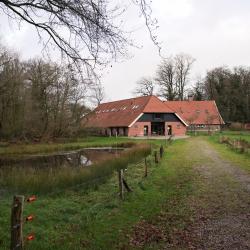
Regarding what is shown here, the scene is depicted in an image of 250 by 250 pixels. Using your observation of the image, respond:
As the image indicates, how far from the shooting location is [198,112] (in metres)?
71.2

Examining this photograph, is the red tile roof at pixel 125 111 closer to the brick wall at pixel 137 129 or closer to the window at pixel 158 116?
the window at pixel 158 116

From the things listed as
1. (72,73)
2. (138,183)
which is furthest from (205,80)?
(72,73)

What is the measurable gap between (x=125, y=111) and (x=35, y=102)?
2002cm

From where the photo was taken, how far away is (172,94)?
81438 millimetres

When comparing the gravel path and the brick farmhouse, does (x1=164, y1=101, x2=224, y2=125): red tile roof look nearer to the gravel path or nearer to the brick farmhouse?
the brick farmhouse

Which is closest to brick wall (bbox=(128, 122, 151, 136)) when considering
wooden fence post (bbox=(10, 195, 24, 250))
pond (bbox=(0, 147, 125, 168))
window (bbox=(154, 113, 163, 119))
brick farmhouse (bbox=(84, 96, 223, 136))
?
brick farmhouse (bbox=(84, 96, 223, 136))

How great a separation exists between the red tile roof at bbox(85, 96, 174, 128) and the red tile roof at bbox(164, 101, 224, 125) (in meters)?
8.00

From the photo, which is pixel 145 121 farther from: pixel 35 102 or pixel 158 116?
→ pixel 35 102

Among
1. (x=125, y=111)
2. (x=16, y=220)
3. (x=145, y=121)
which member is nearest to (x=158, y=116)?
(x=145, y=121)

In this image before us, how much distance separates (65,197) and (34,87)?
34052mm

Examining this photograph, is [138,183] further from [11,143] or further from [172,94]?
[172,94]

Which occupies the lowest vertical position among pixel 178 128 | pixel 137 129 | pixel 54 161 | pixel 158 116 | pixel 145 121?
pixel 54 161

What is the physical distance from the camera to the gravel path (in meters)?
7.30

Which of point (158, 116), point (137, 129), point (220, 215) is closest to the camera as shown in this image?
point (220, 215)
